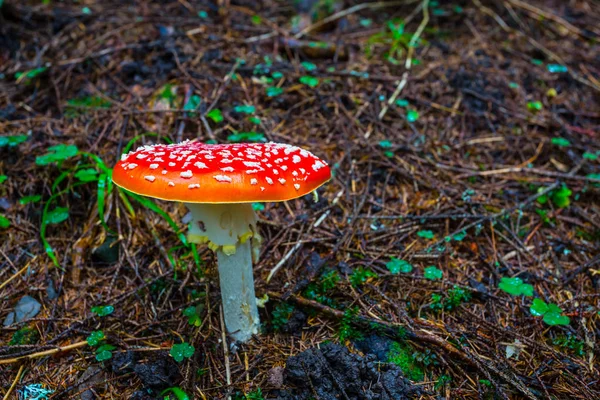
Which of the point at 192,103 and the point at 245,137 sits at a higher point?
the point at 192,103

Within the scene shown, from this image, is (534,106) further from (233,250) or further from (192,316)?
(192,316)

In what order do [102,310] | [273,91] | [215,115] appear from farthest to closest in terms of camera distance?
[273,91], [215,115], [102,310]

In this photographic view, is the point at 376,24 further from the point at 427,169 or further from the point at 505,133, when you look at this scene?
the point at 427,169

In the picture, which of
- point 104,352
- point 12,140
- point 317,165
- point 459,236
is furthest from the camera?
point 12,140

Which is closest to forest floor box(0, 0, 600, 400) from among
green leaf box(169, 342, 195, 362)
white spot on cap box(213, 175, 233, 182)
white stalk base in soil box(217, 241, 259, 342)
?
green leaf box(169, 342, 195, 362)

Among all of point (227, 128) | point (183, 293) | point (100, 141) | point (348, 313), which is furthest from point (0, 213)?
point (348, 313)

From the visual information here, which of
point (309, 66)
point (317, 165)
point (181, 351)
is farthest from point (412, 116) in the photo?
point (181, 351)
